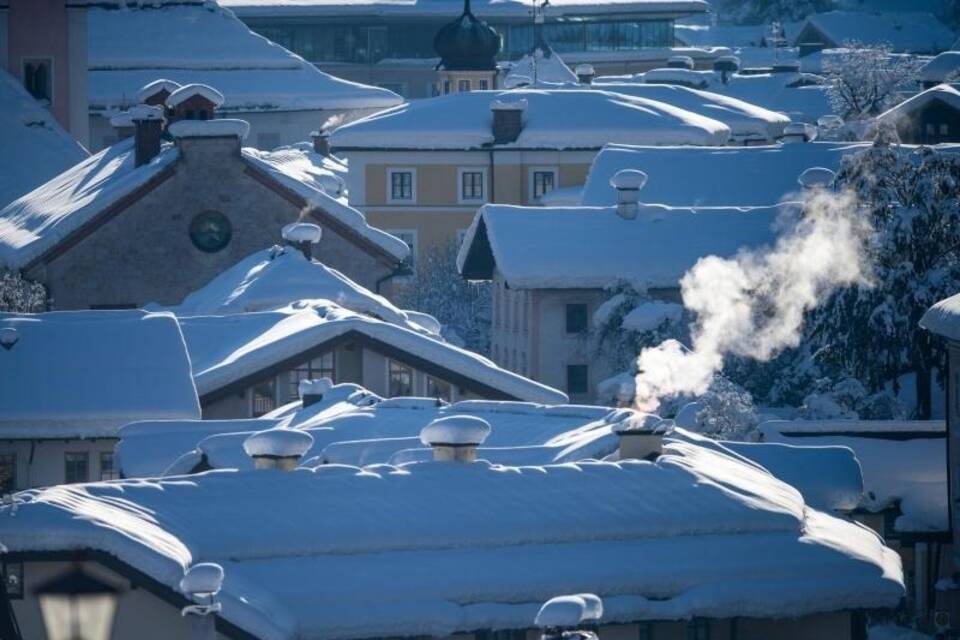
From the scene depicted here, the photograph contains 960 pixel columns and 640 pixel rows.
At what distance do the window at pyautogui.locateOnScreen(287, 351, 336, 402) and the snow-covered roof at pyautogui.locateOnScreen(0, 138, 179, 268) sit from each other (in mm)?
17574

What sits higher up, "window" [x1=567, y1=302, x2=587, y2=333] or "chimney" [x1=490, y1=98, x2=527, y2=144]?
"chimney" [x1=490, y1=98, x2=527, y2=144]

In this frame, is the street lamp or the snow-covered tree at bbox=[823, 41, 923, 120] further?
the snow-covered tree at bbox=[823, 41, 923, 120]

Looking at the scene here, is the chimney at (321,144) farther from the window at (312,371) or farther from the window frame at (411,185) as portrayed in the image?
the window at (312,371)

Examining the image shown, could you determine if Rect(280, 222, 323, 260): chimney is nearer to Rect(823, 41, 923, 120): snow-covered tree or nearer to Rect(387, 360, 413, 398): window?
Rect(387, 360, 413, 398): window

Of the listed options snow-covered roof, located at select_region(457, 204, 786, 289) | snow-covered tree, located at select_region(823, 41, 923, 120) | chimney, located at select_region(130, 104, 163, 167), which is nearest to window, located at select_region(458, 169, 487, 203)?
snow-covered tree, located at select_region(823, 41, 923, 120)

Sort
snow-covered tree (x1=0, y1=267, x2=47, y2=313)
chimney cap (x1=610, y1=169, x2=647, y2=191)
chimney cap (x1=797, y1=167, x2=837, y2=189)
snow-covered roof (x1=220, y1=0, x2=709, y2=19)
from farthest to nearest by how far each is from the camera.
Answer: snow-covered roof (x1=220, y1=0, x2=709, y2=19) → chimney cap (x1=610, y1=169, x2=647, y2=191) → chimney cap (x1=797, y1=167, x2=837, y2=189) → snow-covered tree (x1=0, y1=267, x2=47, y2=313)

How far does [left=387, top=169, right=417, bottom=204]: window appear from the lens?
99.0 m

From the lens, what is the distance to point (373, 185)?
99.5 metres

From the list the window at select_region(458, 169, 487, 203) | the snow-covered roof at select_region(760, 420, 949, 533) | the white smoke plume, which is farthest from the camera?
the window at select_region(458, 169, 487, 203)

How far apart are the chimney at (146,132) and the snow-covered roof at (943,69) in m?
43.7

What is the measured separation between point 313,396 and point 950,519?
30.8 feet

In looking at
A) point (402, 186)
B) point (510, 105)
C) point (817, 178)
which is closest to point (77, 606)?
point (817, 178)

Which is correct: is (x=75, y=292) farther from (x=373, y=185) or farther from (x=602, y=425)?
(x=602, y=425)

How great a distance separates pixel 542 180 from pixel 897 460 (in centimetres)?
4751
